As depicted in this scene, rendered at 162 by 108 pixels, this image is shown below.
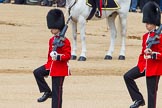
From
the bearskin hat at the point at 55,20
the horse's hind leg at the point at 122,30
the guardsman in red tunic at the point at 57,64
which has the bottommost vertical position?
the horse's hind leg at the point at 122,30

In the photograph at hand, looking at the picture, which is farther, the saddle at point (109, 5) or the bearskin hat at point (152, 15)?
the saddle at point (109, 5)

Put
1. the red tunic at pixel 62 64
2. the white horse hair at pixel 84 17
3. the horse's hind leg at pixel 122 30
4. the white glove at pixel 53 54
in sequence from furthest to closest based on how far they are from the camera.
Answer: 1. the horse's hind leg at pixel 122 30
2. the white horse hair at pixel 84 17
3. the red tunic at pixel 62 64
4. the white glove at pixel 53 54

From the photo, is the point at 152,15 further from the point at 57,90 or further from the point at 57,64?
the point at 57,90

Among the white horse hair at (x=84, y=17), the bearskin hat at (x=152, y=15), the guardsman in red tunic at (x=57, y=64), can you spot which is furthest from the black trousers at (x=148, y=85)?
the white horse hair at (x=84, y=17)

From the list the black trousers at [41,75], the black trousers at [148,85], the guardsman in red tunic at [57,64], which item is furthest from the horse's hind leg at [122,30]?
the guardsman in red tunic at [57,64]

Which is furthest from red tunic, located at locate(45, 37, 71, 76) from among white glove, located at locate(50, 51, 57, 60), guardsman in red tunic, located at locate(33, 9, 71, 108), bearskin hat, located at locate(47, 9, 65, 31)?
bearskin hat, located at locate(47, 9, 65, 31)

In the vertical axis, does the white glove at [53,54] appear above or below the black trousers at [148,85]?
above

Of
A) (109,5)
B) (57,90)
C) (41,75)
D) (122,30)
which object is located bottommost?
(122,30)

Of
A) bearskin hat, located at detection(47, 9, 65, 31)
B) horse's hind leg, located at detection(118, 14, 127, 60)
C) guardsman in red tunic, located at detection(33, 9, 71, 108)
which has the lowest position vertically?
horse's hind leg, located at detection(118, 14, 127, 60)

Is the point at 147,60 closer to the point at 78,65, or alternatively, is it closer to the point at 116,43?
the point at 78,65

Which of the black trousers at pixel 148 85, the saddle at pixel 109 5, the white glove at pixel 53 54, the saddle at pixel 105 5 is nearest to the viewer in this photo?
the white glove at pixel 53 54

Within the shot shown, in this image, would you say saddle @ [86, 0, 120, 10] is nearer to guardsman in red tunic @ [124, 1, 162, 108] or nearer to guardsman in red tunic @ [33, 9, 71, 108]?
guardsman in red tunic @ [124, 1, 162, 108]

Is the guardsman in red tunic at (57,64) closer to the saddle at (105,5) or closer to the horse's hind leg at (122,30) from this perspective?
the saddle at (105,5)

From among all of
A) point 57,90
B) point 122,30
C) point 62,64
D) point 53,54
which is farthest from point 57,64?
point 122,30
